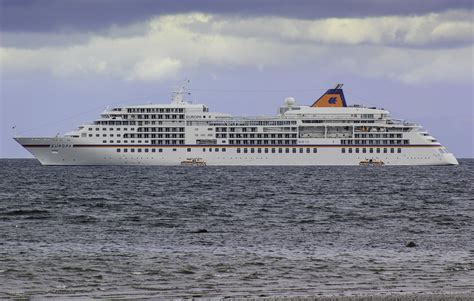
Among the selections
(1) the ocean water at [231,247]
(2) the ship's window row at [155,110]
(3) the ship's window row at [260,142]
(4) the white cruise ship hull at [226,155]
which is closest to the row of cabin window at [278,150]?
(4) the white cruise ship hull at [226,155]

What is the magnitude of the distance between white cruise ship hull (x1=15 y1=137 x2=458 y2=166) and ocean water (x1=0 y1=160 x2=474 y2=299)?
73.3 metres

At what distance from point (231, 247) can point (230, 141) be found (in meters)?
101

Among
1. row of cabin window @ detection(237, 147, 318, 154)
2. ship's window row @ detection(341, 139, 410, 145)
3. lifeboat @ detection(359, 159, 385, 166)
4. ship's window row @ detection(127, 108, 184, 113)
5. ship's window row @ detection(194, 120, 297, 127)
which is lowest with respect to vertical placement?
lifeboat @ detection(359, 159, 385, 166)

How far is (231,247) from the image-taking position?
90.3 ft

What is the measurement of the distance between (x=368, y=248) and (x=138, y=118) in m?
104

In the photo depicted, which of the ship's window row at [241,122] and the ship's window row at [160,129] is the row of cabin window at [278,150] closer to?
the ship's window row at [241,122]

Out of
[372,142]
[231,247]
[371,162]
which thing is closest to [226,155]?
[371,162]

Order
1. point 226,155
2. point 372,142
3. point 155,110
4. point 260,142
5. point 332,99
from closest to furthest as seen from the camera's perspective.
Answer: point 226,155 → point 260,142 → point 372,142 → point 155,110 → point 332,99

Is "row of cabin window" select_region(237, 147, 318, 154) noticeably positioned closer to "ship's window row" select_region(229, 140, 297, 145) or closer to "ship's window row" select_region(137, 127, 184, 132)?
"ship's window row" select_region(229, 140, 297, 145)

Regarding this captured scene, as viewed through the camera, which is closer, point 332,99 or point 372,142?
point 372,142

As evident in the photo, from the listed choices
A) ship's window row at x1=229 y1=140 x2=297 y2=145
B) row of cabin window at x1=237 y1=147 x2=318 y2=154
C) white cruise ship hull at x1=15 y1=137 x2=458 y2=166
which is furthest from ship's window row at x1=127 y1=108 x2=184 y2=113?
row of cabin window at x1=237 y1=147 x2=318 y2=154

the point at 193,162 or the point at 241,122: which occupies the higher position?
the point at 241,122

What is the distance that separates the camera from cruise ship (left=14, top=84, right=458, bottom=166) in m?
126

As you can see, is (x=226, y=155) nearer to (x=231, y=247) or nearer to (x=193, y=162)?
(x=193, y=162)
